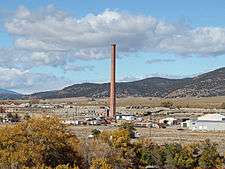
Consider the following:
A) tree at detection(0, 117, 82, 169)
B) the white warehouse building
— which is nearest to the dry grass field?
the white warehouse building

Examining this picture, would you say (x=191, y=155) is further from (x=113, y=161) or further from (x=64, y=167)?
(x=64, y=167)

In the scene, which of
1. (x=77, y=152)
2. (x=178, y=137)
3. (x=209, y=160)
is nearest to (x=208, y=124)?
(x=178, y=137)

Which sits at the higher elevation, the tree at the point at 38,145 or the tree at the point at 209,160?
the tree at the point at 38,145

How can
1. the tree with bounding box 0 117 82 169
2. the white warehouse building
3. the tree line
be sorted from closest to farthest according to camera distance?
the tree with bounding box 0 117 82 169, the tree line, the white warehouse building

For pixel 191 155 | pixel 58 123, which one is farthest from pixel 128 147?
pixel 58 123

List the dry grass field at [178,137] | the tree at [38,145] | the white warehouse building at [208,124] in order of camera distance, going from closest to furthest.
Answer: the tree at [38,145], the dry grass field at [178,137], the white warehouse building at [208,124]

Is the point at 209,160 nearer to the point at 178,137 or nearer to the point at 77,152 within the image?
the point at 77,152

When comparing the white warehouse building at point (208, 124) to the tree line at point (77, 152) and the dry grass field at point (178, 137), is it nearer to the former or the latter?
the dry grass field at point (178, 137)

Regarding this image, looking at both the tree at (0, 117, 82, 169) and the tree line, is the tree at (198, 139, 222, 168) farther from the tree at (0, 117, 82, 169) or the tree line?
the tree at (0, 117, 82, 169)

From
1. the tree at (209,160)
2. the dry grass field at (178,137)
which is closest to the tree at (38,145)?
the tree at (209,160)

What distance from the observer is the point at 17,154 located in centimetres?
4034

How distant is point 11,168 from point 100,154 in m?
11.9

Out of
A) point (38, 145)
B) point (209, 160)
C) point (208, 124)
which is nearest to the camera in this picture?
point (38, 145)

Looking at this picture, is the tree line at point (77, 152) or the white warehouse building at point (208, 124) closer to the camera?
the tree line at point (77, 152)
